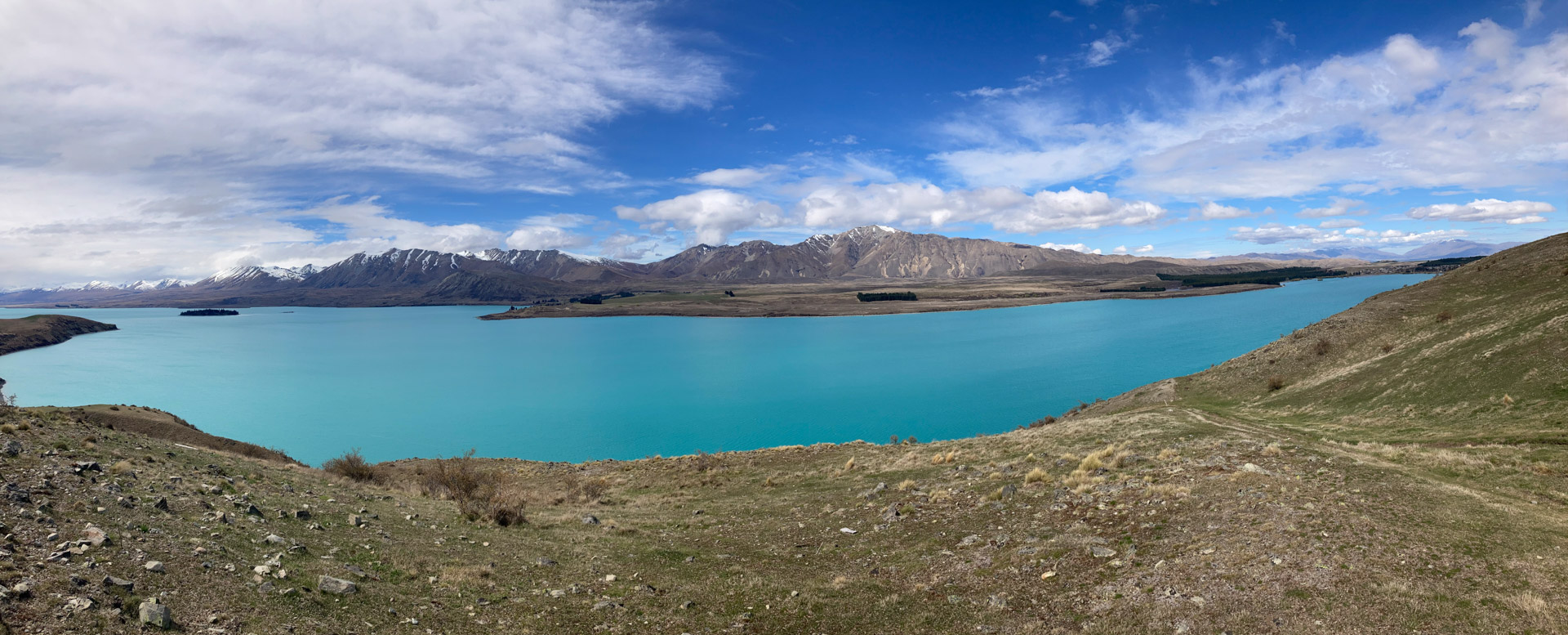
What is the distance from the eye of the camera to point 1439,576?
9016mm

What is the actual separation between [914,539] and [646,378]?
214 feet

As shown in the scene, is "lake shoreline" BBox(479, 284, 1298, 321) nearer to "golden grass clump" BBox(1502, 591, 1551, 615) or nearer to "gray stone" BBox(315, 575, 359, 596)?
"golden grass clump" BBox(1502, 591, 1551, 615)

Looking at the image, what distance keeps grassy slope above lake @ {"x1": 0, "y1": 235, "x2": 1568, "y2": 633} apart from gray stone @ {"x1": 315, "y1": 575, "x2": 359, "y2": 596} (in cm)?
11

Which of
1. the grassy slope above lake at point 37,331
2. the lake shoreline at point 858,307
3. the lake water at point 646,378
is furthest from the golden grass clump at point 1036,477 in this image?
the grassy slope above lake at point 37,331

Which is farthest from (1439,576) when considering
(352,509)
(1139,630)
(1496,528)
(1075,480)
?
(352,509)

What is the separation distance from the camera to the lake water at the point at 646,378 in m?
48.9

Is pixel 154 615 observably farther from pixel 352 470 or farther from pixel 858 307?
pixel 858 307

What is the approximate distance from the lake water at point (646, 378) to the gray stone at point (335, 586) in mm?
33190

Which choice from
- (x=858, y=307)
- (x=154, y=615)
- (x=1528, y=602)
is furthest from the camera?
(x=858, y=307)

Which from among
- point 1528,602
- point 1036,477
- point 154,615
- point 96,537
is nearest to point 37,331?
point 96,537

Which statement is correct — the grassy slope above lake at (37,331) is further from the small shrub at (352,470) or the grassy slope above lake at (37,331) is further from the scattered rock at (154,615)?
the scattered rock at (154,615)

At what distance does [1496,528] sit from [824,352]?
274ft

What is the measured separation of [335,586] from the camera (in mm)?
9266

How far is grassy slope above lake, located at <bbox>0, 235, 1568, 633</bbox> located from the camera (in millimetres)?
8516
